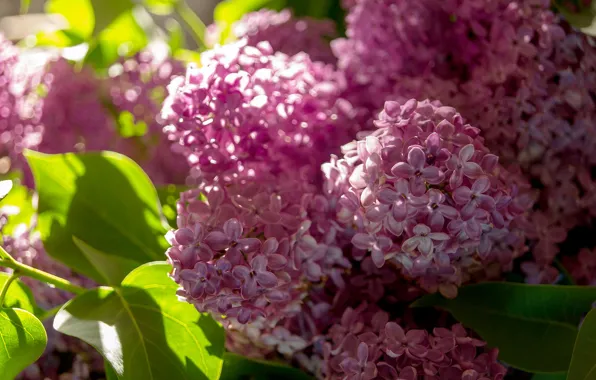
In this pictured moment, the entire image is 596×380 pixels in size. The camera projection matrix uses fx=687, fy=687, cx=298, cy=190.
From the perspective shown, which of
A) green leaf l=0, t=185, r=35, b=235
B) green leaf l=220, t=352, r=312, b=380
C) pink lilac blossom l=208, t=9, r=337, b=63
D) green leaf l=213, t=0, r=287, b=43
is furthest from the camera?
green leaf l=213, t=0, r=287, b=43

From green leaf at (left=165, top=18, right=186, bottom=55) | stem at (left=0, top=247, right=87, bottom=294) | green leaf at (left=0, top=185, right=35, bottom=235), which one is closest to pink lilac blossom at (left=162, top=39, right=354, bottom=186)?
stem at (left=0, top=247, right=87, bottom=294)

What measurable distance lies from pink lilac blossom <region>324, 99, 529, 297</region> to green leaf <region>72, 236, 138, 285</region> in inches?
7.3

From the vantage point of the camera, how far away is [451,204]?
385mm

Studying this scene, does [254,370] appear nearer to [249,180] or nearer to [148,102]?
[249,180]

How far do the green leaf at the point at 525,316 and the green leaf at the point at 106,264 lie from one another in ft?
0.70

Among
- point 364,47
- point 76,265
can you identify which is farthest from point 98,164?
point 364,47

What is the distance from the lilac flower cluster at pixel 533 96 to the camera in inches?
20.1

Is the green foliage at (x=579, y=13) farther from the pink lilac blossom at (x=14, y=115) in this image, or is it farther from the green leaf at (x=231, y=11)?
the pink lilac blossom at (x=14, y=115)

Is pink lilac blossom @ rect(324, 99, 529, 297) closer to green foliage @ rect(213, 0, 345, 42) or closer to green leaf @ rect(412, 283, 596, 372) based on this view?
green leaf @ rect(412, 283, 596, 372)

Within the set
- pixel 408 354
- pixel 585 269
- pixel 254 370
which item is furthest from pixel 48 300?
pixel 585 269

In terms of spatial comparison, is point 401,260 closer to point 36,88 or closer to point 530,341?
point 530,341

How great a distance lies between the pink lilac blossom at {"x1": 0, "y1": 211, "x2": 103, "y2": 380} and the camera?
561 mm

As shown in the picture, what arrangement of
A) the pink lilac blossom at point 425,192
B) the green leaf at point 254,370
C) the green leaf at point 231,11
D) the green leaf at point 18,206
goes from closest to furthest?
1. the pink lilac blossom at point 425,192
2. the green leaf at point 254,370
3. the green leaf at point 18,206
4. the green leaf at point 231,11

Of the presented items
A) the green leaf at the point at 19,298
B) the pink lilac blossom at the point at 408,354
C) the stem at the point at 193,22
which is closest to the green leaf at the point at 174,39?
the stem at the point at 193,22
